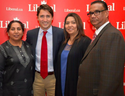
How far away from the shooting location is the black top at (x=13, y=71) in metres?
1.88

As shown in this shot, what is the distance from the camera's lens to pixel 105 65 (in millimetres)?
1216

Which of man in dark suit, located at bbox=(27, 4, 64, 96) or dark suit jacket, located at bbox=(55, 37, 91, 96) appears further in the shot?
man in dark suit, located at bbox=(27, 4, 64, 96)

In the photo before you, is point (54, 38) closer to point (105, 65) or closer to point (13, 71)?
point (13, 71)

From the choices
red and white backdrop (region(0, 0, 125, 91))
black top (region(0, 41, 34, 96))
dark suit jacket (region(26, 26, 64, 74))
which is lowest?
black top (region(0, 41, 34, 96))

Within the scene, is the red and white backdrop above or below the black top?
above

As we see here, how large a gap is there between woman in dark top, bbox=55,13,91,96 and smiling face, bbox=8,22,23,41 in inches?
28.7

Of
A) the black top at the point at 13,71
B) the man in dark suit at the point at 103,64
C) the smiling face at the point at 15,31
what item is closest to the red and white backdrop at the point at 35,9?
the smiling face at the point at 15,31

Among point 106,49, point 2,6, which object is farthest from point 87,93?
point 2,6

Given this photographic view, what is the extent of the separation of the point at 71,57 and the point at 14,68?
86 cm

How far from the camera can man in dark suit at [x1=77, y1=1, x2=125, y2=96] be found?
1.18m

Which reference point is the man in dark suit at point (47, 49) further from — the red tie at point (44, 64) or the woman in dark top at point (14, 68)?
the woman in dark top at point (14, 68)

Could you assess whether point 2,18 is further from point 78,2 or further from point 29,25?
point 78,2

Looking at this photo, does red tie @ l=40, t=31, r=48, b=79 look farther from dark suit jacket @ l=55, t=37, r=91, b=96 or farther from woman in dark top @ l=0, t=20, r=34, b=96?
dark suit jacket @ l=55, t=37, r=91, b=96

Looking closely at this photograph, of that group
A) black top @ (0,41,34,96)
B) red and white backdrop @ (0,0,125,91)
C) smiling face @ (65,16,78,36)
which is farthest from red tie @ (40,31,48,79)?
red and white backdrop @ (0,0,125,91)
